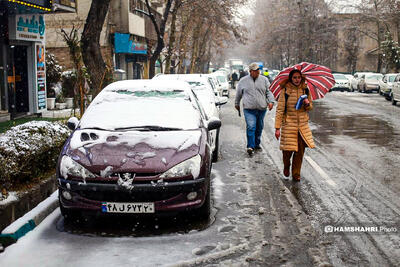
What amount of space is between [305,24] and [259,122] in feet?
170

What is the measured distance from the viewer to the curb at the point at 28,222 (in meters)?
5.21

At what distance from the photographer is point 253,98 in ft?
35.9

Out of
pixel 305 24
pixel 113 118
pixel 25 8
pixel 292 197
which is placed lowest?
pixel 292 197

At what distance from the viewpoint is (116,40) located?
1303 inches

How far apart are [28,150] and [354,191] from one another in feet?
14.4

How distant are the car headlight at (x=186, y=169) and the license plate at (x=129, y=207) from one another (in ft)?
1.13

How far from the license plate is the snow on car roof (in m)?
1.25

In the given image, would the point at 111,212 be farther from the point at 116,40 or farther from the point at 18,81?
the point at 116,40

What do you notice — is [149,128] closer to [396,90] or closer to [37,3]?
[37,3]

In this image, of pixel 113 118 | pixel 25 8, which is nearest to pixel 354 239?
pixel 113 118

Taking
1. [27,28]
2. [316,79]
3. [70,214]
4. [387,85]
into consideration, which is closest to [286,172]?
[316,79]

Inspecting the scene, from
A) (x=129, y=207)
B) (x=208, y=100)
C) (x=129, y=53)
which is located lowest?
(x=129, y=207)

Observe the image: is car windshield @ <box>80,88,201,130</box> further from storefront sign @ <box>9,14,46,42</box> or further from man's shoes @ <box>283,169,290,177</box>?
storefront sign @ <box>9,14,46,42</box>

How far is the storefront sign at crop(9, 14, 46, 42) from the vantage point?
15.8 metres
